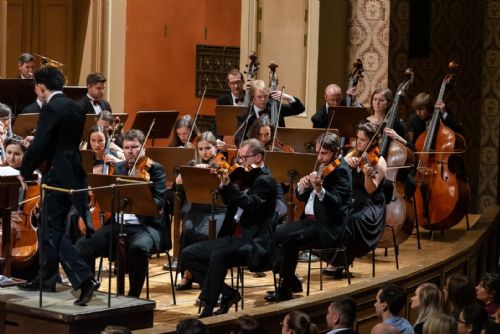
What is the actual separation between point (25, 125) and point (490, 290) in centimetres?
352

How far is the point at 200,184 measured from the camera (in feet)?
24.5

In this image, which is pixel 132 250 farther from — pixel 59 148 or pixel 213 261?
pixel 59 148

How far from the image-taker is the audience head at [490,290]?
6663 millimetres

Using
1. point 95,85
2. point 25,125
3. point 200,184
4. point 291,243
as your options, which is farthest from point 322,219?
point 95,85

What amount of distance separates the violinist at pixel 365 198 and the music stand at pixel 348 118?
547mm

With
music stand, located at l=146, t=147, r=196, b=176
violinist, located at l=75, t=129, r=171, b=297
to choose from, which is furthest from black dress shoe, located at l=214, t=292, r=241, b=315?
music stand, located at l=146, t=147, r=196, b=176

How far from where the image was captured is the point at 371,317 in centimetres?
781

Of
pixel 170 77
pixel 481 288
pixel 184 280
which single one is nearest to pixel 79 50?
pixel 170 77

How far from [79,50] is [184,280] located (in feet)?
14.2

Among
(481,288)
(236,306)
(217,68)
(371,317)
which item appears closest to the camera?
(481,288)

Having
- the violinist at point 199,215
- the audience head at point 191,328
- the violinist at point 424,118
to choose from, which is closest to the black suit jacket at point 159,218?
the violinist at point 199,215

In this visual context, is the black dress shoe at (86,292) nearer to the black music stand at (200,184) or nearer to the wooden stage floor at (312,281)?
the wooden stage floor at (312,281)

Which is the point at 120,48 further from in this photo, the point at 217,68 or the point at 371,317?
the point at 371,317

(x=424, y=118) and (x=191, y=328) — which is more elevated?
(x=424, y=118)
